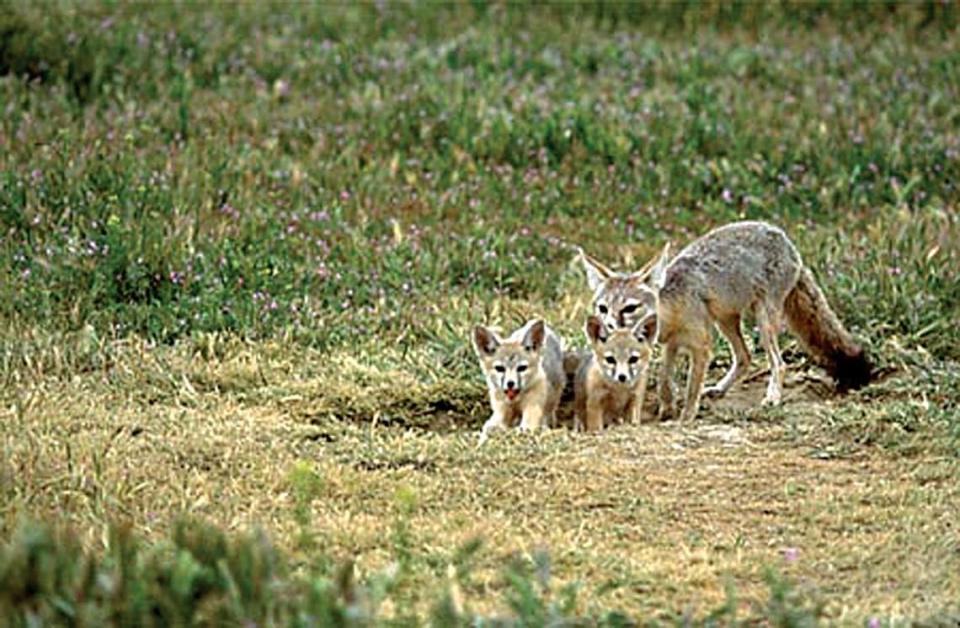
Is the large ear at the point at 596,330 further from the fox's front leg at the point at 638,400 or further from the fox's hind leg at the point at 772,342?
the fox's hind leg at the point at 772,342

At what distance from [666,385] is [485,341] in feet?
3.65

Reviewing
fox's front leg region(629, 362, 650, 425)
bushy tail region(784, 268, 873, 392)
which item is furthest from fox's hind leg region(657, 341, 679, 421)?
bushy tail region(784, 268, 873, 392)

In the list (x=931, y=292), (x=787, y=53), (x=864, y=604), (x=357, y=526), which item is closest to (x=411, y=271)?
(x=931, y=292)

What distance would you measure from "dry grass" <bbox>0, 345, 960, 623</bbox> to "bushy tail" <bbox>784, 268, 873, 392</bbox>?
37 centimetres

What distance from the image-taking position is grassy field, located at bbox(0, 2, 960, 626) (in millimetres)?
6418

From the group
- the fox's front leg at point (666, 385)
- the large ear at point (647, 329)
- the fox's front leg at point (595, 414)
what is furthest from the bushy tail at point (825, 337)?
the fox's front leg at point (595, 414)

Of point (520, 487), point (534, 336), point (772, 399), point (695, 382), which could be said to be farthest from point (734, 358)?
point (520, 487)

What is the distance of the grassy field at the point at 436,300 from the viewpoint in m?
6.42

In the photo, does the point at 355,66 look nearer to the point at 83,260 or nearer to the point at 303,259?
the point at 303,259

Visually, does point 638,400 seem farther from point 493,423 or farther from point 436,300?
point 436,300

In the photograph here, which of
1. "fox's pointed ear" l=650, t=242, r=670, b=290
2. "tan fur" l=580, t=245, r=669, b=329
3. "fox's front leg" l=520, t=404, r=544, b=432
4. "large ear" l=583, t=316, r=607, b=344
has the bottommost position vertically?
"fox's front leg" l=520, t=404, r=544, b=432

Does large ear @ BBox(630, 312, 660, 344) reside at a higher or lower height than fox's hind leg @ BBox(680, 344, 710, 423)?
higher

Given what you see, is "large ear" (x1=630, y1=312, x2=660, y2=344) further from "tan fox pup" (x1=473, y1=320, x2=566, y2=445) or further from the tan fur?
"tan fox pup" (x1=473, y1=320, x2=566, y2=445)

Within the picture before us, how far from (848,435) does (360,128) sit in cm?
627
